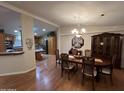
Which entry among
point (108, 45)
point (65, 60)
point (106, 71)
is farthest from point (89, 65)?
point (108, 45)

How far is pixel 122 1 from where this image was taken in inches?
117

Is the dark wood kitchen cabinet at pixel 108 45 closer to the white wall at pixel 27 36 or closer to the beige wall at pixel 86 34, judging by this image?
the beige wall at pixel 86 34

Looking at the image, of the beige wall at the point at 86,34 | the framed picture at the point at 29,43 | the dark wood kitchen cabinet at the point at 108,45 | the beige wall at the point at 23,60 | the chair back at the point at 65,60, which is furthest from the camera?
the beige wall at the point at 86,34

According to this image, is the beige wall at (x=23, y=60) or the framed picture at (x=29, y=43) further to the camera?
the framed picture at (x=29, y=43)

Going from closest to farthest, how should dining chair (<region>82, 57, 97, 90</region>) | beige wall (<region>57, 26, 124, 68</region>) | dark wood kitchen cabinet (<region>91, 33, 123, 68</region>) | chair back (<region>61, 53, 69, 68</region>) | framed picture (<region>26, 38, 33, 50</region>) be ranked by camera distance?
dining chair (<region>82, 57, 97, 90</region>) → chair back (<region>61, 53, 69, 68</region>) → framed picture (<region>26, 38, 33, 50</region>) → dark wood kitchen cabinet (<region>91, 33, 123, 68</region>) → beige wall (<region>57, 26, 124, 68</region>)

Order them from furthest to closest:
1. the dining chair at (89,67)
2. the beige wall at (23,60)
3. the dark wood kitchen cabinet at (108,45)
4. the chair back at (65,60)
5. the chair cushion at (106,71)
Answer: the dark wood kitchen cabinet at (108,45) → the beige wall at (23,60) → the chair back at (65,60) → the chair cushion at (106,71) → the dining chair at (89,67)

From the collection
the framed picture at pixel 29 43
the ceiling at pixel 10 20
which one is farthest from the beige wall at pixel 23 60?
the ceiling at pixel 10 20

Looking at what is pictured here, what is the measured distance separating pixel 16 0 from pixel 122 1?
10.7ft

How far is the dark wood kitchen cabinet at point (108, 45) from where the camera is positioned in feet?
15.9

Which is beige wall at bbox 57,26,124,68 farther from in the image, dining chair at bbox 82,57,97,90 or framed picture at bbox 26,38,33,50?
dining chair at bbox 82,57,97,90

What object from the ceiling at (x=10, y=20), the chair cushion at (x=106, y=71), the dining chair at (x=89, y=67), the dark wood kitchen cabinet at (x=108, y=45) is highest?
the ceiling at (x=10, y=20)

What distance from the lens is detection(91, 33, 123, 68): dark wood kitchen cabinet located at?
15.9 feet

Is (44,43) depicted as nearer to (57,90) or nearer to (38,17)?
(38,17)

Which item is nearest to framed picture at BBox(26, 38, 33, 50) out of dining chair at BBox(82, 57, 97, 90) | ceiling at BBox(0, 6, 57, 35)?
ceiling at BBox(0, 6, 57, 35)
